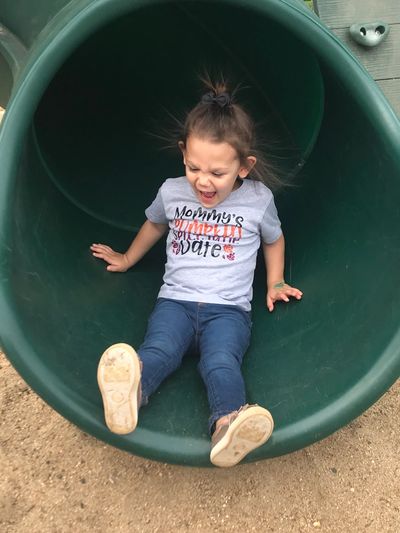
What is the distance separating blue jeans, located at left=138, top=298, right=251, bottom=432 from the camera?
147 cm

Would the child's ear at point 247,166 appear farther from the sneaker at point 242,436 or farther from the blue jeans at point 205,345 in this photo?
the sneaker at point 242,436

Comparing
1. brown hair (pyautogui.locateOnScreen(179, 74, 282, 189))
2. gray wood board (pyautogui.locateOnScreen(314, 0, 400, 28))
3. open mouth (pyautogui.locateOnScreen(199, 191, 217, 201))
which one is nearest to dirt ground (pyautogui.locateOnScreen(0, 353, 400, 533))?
open mouth (pyautogui.locateOnScreen(199, 191, 217, 201))

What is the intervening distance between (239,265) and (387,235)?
0.44 m

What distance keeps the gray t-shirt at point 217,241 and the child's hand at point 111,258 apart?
0.18 meters

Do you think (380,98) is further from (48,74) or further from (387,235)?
(48,74)

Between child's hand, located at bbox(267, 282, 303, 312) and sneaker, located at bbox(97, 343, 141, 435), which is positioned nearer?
sneaker, located at bbox(97, 343, 141, 435)

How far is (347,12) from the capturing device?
252 cm

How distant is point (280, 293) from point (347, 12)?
1388 millimetres

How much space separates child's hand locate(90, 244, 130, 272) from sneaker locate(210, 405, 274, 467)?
764 mm

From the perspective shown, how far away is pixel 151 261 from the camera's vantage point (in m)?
2.07

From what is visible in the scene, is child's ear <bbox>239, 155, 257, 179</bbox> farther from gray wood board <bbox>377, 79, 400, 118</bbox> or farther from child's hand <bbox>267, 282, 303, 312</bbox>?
gray wood board <bbox>377, 79, 400, 118</bbox>

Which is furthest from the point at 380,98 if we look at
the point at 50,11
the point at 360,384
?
the point at 50,11

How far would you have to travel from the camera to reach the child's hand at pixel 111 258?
194cm

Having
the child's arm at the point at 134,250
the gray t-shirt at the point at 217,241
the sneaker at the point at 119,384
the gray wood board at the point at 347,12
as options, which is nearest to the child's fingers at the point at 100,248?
the child's arm at the point at 134,250
